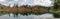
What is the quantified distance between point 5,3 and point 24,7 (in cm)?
18

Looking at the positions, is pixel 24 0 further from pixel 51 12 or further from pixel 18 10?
pixel 51 12

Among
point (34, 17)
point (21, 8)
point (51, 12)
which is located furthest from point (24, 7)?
point (51, 12)

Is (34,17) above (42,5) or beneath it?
beneath

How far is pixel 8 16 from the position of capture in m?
0.99

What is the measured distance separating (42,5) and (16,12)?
25 centimetres

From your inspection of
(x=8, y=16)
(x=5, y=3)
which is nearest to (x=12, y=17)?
(x=8, y=16)

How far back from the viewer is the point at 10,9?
984 mm

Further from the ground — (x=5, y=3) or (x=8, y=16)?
(x=5, y=3)

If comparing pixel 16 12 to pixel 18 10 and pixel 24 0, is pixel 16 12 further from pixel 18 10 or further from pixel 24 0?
pixel 24 0

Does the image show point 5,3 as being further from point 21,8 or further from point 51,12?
point 51,12

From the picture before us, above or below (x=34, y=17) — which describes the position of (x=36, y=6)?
above

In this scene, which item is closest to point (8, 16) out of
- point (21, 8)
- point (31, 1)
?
point (21, 8)

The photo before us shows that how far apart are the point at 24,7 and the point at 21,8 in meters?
0.03

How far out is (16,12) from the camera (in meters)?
0.99
